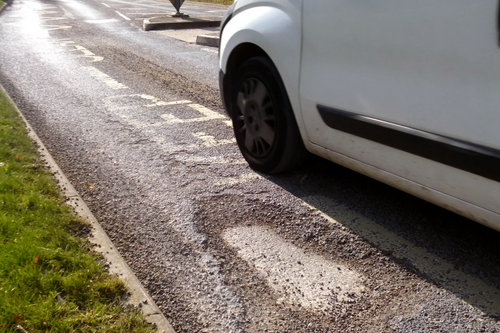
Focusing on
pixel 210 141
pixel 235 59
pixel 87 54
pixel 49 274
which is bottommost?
pixel 87 54

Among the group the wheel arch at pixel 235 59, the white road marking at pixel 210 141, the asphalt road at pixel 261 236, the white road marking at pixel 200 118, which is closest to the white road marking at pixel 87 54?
the asphalt road at pixel 261 236

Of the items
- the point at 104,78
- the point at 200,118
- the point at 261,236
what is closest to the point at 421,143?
the point at 261,236

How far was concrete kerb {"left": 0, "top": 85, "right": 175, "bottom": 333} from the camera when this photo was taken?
2.27 m

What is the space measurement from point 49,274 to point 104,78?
18.5 ft

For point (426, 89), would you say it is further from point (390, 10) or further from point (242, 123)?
point (242, 123)

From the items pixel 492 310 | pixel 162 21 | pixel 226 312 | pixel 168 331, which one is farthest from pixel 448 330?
pixel 162 21

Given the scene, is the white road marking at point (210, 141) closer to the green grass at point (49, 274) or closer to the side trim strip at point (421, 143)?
the green grass at point (49, 274)

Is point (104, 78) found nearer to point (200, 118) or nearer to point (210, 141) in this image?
point (200, 118)

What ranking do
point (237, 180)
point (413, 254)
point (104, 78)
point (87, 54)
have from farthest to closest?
point (87, 54)
point (104, 78)
point (237, 180)
point (413, 254)

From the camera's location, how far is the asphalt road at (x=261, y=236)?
7.82 ft

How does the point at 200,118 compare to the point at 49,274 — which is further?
the point at 200,118

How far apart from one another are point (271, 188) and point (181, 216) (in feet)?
2.35

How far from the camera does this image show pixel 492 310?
2.34 m

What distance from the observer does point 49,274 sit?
8.12 feet
